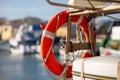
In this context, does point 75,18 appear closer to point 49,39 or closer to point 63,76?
point 49,39

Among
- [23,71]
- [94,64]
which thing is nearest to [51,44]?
[94,64]

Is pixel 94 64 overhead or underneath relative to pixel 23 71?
overhead

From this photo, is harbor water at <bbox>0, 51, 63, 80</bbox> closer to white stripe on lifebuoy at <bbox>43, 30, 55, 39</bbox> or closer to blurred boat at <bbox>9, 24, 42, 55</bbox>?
white stripe on lifebuoy at <bbox>43, 30, 55, 39</bbox>

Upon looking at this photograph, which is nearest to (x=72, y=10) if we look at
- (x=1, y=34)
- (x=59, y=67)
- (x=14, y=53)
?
(x=59, y=67)

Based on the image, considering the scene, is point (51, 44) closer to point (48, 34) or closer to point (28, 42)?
point (48, 34)

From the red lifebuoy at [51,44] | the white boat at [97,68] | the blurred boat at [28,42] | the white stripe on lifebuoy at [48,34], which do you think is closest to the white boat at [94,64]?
the white boat at [97,68]

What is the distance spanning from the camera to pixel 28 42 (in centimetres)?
3834

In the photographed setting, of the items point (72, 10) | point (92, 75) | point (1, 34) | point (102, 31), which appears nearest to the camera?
point (92, 75)

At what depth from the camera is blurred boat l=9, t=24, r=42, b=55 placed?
3825 centimetres

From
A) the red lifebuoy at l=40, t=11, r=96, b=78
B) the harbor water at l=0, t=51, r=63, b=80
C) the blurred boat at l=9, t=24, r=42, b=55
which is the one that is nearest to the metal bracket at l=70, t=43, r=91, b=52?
the red lifebuoy at l=40, t=11, r=96, b=78

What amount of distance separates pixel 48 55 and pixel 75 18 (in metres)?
0.67

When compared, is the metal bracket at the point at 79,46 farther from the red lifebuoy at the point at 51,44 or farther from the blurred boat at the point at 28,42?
the blurred boat at the point at 28,42

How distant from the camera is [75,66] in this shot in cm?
367

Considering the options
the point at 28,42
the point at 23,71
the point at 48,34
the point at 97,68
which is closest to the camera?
the point at 97,68
